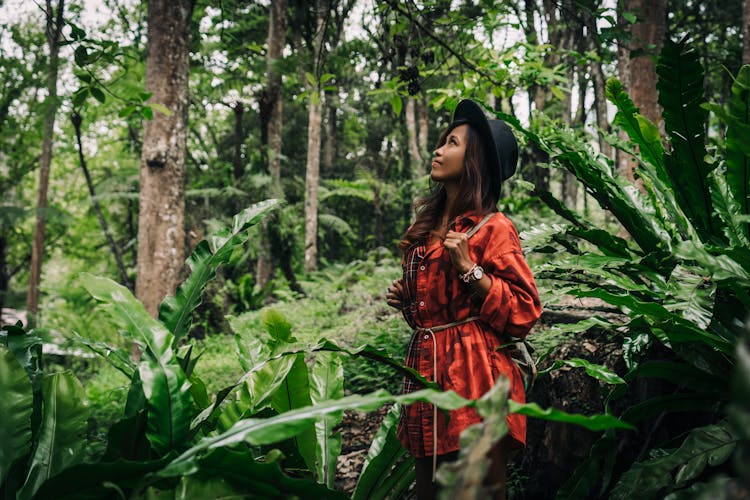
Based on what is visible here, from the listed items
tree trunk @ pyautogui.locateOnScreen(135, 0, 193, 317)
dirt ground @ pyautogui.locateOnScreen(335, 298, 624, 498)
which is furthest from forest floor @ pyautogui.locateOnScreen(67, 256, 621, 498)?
tree trunk @ pyautogui.locateOnScreen(135, 0, 193, 317)

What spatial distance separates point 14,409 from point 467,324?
5.02 feet

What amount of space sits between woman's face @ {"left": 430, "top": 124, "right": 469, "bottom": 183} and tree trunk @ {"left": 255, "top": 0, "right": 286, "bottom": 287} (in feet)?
23.5

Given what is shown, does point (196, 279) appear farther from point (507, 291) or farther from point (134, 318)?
point (507, 291)

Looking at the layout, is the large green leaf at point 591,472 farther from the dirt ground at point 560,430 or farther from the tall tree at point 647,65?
the tall tree at point 647,65

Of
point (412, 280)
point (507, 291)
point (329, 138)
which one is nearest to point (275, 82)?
point (329, 138)

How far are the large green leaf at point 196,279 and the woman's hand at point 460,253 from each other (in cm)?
87

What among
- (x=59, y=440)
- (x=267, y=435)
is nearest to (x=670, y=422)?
(x=267, y=435)

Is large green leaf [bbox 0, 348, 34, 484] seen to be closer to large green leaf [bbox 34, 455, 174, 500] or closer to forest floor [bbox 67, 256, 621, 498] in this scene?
large green leaf [bbox 34, 455, 174, 500]

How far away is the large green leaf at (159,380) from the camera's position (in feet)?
5.38

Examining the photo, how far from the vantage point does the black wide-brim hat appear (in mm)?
1947

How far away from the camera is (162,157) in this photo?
13.9 ft

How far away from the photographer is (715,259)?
160cm

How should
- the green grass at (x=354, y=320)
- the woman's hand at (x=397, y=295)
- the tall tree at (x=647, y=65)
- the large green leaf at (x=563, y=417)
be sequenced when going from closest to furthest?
the large green leaf at (x=563, y=417)
the woman's hand at (x=397, y=295)
the green grass at (x=354, y=320)
the tall tree at (x=647, y=65)

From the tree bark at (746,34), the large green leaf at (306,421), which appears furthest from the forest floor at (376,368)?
the tree bark at (746,34)
